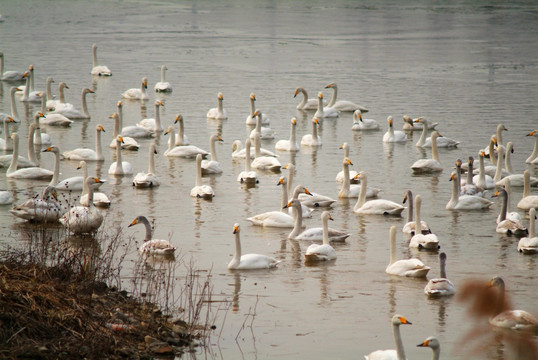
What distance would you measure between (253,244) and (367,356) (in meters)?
5.63

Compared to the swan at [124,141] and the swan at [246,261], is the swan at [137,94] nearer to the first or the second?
the swan at [124,141]

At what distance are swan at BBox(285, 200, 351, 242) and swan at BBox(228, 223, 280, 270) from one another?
1855 mm

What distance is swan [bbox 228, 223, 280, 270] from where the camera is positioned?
14.3 m

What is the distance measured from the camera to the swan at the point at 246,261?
46.9ft

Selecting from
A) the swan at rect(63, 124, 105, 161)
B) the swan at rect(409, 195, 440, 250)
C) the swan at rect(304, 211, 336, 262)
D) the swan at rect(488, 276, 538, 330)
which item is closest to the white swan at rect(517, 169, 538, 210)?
the swan at rect(409, 195, 440, 250)

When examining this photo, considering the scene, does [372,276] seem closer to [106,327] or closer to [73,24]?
[106,327]

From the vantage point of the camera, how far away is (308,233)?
1617 cm

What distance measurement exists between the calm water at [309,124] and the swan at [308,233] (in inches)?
8.7

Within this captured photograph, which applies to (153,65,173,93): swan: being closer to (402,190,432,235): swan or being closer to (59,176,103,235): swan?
(402,190,432,235): swan

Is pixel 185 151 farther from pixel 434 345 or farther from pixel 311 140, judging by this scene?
pixel 434 345

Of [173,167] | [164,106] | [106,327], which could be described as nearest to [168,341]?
[106,327]

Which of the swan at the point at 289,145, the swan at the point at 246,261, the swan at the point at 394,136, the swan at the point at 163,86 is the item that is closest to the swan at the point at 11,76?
the swan at the point at 163,86

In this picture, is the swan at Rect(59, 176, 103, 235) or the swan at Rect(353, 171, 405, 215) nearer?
the swan at Rect(59, 176, 103, 235)

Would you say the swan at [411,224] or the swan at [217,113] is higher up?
the swan at [217,113]
